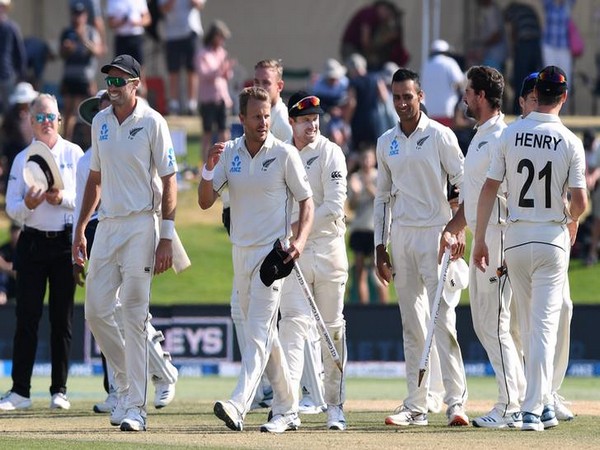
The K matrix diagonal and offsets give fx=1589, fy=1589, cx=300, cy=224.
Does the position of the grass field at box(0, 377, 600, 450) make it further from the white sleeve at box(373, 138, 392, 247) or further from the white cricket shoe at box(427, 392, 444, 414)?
the white sleeve at box(373, 138, 392, 247)

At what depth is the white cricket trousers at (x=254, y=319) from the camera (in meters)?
10.4

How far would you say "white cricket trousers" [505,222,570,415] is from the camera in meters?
10.5

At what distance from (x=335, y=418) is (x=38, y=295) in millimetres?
3053

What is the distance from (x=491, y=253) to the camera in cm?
1128

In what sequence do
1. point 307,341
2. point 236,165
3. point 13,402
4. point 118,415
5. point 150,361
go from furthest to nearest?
point 13,402
point 150,361
point 307,341
point 118,415
point 236,165

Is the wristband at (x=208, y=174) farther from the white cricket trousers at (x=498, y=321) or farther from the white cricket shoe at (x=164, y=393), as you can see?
the white cricket shoe at (x=164, y=393)

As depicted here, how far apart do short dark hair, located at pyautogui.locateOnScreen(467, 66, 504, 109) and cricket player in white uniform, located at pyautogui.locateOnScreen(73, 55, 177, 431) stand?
220 cm

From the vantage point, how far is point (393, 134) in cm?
1148

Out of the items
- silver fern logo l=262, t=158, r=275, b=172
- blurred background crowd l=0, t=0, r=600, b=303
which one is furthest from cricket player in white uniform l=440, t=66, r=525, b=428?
blurred background crowd l=0, t=0, r=600, b=303

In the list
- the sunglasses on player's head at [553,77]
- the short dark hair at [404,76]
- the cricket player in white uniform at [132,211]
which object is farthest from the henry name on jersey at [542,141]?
the cricket player in white uniform at [132,211]

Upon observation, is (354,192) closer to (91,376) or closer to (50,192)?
(91,376)

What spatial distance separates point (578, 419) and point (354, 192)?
28.5ft

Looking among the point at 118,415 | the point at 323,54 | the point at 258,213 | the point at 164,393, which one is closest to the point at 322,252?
the point at 258,213

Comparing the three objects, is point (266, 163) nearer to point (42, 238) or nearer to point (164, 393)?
point (164, 393)
